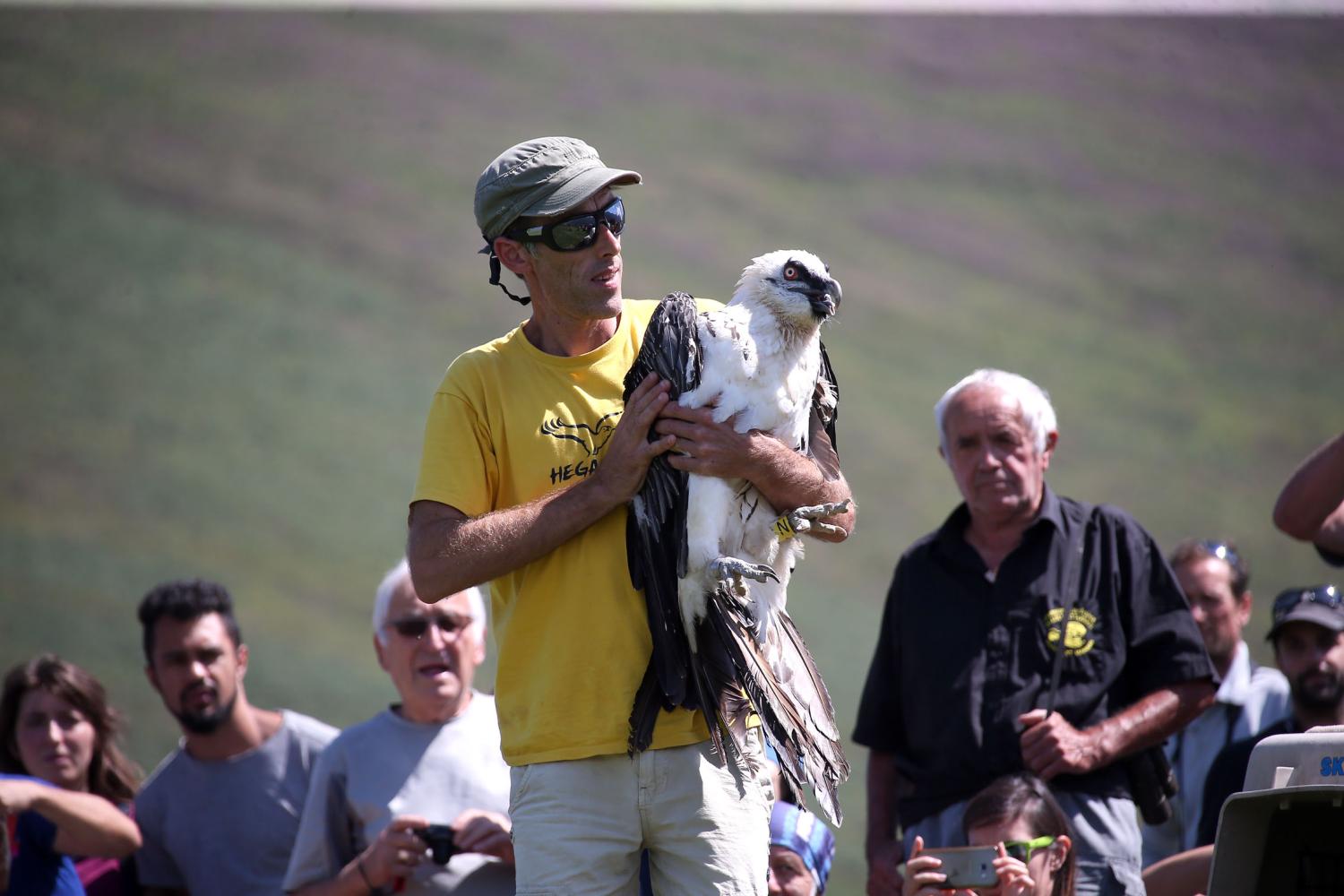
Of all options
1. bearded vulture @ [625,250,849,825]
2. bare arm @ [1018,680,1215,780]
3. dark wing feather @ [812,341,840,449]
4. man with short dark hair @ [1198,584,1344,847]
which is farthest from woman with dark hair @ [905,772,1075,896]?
man with short dark hair @ [1198,584,1344,847]

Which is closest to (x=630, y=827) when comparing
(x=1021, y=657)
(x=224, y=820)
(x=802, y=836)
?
(x=802, y=836)

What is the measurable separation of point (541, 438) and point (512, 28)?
5583mm

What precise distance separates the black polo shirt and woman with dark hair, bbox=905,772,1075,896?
11.2 inches

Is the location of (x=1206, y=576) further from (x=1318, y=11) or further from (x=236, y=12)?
(x=236, y=12)

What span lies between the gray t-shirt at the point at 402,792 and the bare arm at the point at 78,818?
60 centimetres

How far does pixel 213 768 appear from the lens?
4801 mm

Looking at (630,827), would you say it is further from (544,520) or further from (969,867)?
(969,867)

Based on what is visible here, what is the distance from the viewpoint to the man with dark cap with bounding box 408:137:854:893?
2.72 m

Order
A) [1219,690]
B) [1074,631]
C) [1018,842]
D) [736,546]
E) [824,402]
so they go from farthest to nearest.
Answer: [1219,690], [1074,631], [1018,842], [824,402], [736,546]

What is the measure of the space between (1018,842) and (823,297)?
1.44 meters

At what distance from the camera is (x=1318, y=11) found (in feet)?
24.4

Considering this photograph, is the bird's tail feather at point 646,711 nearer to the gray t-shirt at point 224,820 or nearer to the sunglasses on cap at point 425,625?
the sunglasses on cap at point 425,625

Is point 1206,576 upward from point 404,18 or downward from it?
downward

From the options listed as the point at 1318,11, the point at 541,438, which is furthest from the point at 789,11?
the point at 541,438
